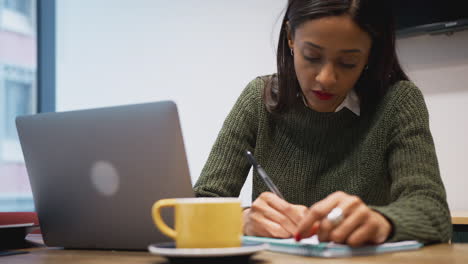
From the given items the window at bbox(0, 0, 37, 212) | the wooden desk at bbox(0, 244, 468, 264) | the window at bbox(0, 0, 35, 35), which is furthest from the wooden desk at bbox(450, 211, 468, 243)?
the window at bbox(0, 0, 35, 35)

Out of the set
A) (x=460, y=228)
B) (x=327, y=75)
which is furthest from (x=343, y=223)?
(x=460, y=228)

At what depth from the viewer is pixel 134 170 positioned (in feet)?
2.53

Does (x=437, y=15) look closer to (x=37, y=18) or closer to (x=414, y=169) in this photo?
(x=414, y=169)

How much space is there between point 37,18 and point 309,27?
8.16 feet

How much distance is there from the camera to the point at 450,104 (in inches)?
81.7

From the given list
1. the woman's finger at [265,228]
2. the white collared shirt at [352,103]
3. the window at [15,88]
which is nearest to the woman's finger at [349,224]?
the woman's finger at [265,228]

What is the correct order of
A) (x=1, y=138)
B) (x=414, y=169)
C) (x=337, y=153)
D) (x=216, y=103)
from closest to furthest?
(x=414, y=169), (x=337, y=153), (x=216, y=103), (x=1, y=138)

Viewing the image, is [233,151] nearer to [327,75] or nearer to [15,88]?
[327,75]

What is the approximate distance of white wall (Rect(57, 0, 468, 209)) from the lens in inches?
81.9

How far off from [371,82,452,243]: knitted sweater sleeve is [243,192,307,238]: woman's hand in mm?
128

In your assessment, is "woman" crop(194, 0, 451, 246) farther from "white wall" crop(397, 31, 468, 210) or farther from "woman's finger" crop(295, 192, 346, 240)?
"white wall" crop(397, 31, 468, 210)

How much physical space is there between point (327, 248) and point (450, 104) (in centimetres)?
156

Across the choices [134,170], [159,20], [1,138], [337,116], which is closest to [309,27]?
[337,116]

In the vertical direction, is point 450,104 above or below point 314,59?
below
